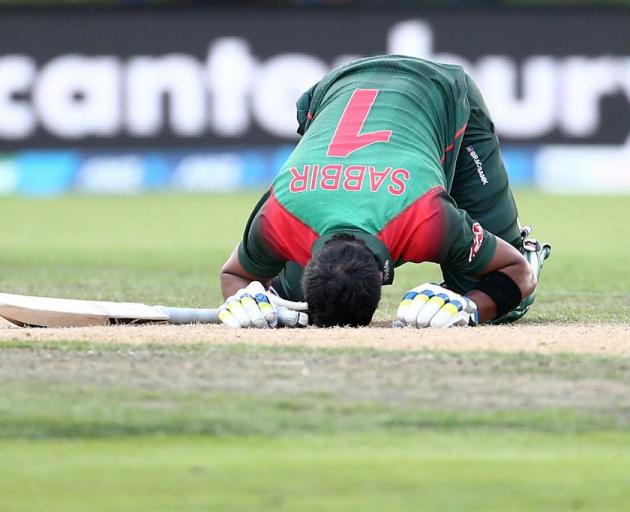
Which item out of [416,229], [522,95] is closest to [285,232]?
[416,229]

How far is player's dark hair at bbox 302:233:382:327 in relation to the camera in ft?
20.2

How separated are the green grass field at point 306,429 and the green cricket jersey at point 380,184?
63 centimetres

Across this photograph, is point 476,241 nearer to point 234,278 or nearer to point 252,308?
point 252,308

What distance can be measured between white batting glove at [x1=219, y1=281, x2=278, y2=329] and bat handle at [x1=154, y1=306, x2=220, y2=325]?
1.70ft

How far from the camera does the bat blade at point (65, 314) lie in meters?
7.29

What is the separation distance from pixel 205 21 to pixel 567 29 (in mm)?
5361

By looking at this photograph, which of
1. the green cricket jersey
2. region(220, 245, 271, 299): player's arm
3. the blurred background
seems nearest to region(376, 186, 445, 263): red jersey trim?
the green cricket jersey

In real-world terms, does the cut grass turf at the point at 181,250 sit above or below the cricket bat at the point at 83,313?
below

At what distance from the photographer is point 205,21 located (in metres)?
22.0

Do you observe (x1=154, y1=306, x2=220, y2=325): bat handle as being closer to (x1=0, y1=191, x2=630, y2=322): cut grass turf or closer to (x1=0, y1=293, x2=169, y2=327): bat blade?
(x1=0, y1=293, x2=169, y2=327): bat blade

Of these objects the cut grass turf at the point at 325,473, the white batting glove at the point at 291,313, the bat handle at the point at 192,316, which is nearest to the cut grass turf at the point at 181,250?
the bat handle at the point at 192,316

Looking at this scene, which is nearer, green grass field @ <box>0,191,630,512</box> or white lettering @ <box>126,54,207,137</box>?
green grass field @ <box>0,191,630,512</box>

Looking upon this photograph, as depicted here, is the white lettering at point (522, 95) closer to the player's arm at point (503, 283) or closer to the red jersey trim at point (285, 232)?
the player's arm at point (503, 283)

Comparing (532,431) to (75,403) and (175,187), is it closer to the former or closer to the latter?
(75,403)
